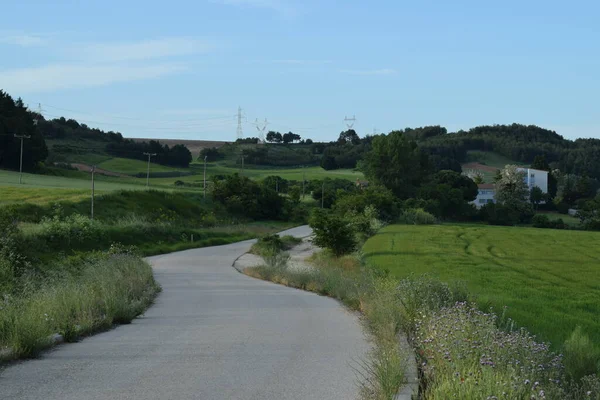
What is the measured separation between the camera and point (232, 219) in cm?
8969

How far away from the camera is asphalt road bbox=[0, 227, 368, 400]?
8.60 m

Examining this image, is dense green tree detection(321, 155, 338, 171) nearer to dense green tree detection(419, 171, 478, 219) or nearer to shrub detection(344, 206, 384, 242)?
dense green tree detection(419, 171, 478, 219)

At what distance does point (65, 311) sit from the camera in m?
13.6

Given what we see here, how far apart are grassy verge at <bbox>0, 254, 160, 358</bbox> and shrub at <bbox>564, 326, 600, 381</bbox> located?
7.34m

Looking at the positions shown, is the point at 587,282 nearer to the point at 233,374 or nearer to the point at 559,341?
the point at 559,341

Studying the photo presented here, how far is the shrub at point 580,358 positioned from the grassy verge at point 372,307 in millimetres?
2196

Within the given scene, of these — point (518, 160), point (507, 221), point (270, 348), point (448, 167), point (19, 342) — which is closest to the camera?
point (19, 342)

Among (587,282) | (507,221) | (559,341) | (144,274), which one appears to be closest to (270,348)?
(559,341)

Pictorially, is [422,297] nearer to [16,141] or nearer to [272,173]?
[16,141]

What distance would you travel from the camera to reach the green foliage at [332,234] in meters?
46.7

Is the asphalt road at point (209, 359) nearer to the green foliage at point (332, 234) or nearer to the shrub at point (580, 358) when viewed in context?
the shrub at point (580, 358)

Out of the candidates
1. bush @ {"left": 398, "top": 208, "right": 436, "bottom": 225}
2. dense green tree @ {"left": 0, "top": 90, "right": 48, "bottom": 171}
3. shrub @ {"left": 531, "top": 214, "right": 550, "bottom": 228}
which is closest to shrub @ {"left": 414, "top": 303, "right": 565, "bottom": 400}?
bush @ {"left": 398, "top": 208, "right": 436, "bottom": 225}

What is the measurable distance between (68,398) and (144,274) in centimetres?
1756

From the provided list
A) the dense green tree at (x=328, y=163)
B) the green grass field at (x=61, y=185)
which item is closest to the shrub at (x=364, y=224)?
the green grass field at (x=61, y=185)
